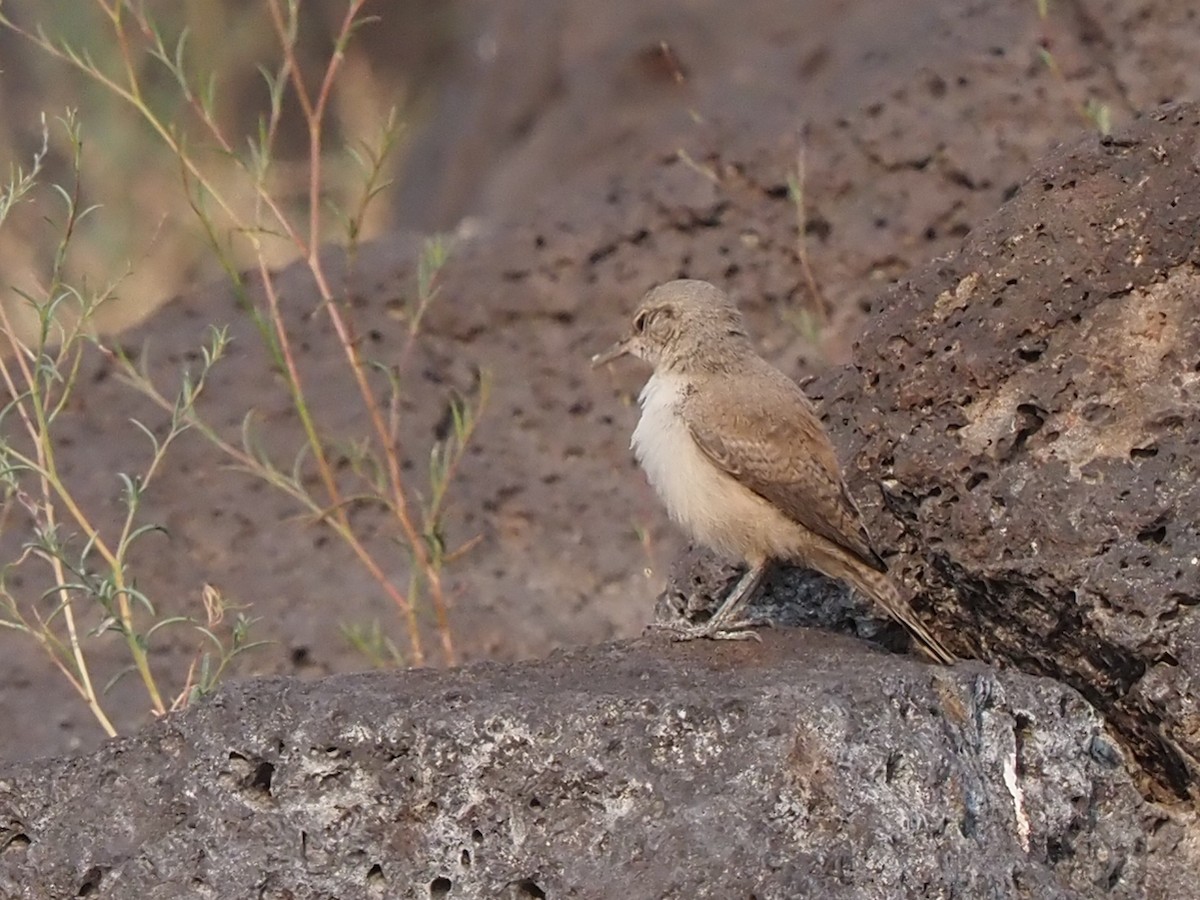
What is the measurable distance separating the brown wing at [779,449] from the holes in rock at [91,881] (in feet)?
7.66

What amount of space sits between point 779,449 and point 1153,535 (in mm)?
1484

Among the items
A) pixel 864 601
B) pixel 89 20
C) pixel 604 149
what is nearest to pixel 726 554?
pixel 864 601

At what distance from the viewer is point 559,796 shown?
403cm

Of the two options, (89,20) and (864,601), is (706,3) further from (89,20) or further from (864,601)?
(864,601)

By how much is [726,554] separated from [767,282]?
325 cm

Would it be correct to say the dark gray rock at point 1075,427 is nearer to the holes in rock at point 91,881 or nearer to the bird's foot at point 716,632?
the bird's foot at point 716,632

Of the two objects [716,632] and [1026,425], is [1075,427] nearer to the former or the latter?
[1026,425]

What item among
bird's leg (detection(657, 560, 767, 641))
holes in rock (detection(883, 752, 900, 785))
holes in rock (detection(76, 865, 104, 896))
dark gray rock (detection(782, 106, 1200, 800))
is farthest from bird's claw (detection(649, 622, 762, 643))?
Answer: holes in rock (detection(76, 865, 104, 896))

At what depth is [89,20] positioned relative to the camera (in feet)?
40.8

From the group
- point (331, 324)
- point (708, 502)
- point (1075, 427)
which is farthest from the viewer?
point (331, 324)

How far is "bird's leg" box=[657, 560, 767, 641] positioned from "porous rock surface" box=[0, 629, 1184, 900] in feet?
2.86

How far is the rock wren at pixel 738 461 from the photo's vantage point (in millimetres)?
5574

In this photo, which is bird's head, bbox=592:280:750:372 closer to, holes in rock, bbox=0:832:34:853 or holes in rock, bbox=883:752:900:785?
holes in rock, bbox=883:752:900:785

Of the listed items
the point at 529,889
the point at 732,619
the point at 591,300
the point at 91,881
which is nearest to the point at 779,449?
the point at 732,619
